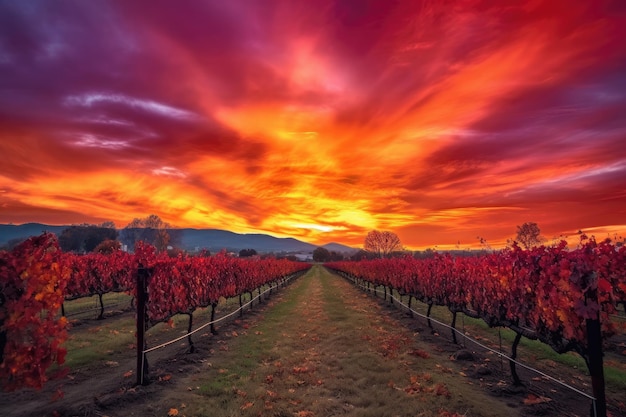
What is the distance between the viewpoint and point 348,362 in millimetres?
11766

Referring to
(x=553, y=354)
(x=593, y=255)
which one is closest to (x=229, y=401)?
(x=593, y=255)

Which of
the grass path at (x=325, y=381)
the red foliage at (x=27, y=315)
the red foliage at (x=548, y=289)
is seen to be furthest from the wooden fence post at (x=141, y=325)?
the red foliage at (x=548, y=289)

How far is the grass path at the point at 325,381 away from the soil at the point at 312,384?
0.03m

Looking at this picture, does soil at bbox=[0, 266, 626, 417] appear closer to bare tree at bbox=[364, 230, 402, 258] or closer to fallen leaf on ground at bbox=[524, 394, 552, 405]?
fallen leaf on ground at bbox=[524, 394, 552, 405]

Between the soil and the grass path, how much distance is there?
29mm

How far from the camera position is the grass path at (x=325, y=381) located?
8.17 meters

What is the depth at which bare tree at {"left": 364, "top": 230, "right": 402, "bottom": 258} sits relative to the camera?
140925mm

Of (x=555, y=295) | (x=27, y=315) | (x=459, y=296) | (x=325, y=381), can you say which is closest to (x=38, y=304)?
(x=27, y=315)

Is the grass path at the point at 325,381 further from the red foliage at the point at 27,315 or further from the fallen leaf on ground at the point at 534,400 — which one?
the red foliage at the point at 27,315

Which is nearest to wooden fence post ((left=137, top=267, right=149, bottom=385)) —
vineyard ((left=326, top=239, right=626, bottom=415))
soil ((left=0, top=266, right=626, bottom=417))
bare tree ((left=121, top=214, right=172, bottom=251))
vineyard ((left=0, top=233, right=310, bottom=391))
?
vineyard ((left=0, top=233, right=310, bottom=391))

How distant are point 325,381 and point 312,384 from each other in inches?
16.5

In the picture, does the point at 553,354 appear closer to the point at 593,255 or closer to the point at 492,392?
the point at 492,392

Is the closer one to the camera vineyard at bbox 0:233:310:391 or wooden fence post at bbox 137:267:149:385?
vineyard at bbox 0:233:310:391

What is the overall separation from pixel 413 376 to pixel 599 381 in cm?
439
